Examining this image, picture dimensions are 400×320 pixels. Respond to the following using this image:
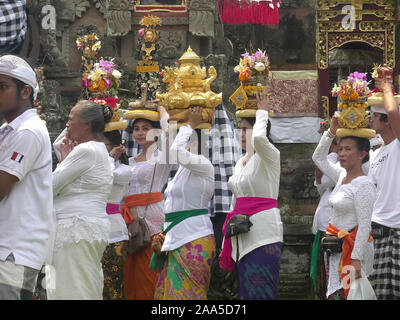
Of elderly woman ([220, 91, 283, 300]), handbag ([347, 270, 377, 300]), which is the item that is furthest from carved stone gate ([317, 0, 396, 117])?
handbag ([347, 270, 377, 300])

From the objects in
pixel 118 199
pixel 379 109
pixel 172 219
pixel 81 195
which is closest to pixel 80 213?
pixel 81 195

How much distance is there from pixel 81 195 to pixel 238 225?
1.22m

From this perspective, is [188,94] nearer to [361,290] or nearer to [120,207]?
[120,207]

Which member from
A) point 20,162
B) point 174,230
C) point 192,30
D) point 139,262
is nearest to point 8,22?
point 20,162

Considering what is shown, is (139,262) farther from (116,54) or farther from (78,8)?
(78,8)

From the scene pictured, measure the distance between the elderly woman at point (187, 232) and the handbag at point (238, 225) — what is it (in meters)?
0.29

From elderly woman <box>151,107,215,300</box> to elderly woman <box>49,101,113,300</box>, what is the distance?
0.78 m

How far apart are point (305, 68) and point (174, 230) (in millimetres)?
6230

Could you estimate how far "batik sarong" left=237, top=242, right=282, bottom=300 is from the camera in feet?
18.7

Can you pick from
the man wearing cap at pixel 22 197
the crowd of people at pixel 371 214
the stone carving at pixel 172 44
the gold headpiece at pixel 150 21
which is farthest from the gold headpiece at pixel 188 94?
the stone carving at pixel 172 44

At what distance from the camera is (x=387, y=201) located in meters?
5.96

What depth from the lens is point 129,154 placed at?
24.7 ft

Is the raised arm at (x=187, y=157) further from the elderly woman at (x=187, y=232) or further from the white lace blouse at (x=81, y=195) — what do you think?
the white lace blouse at (x=81, y=195)

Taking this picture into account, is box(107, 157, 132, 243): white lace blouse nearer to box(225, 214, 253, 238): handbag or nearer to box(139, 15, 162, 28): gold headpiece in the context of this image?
box(225, 214, 253, 238): handbag
